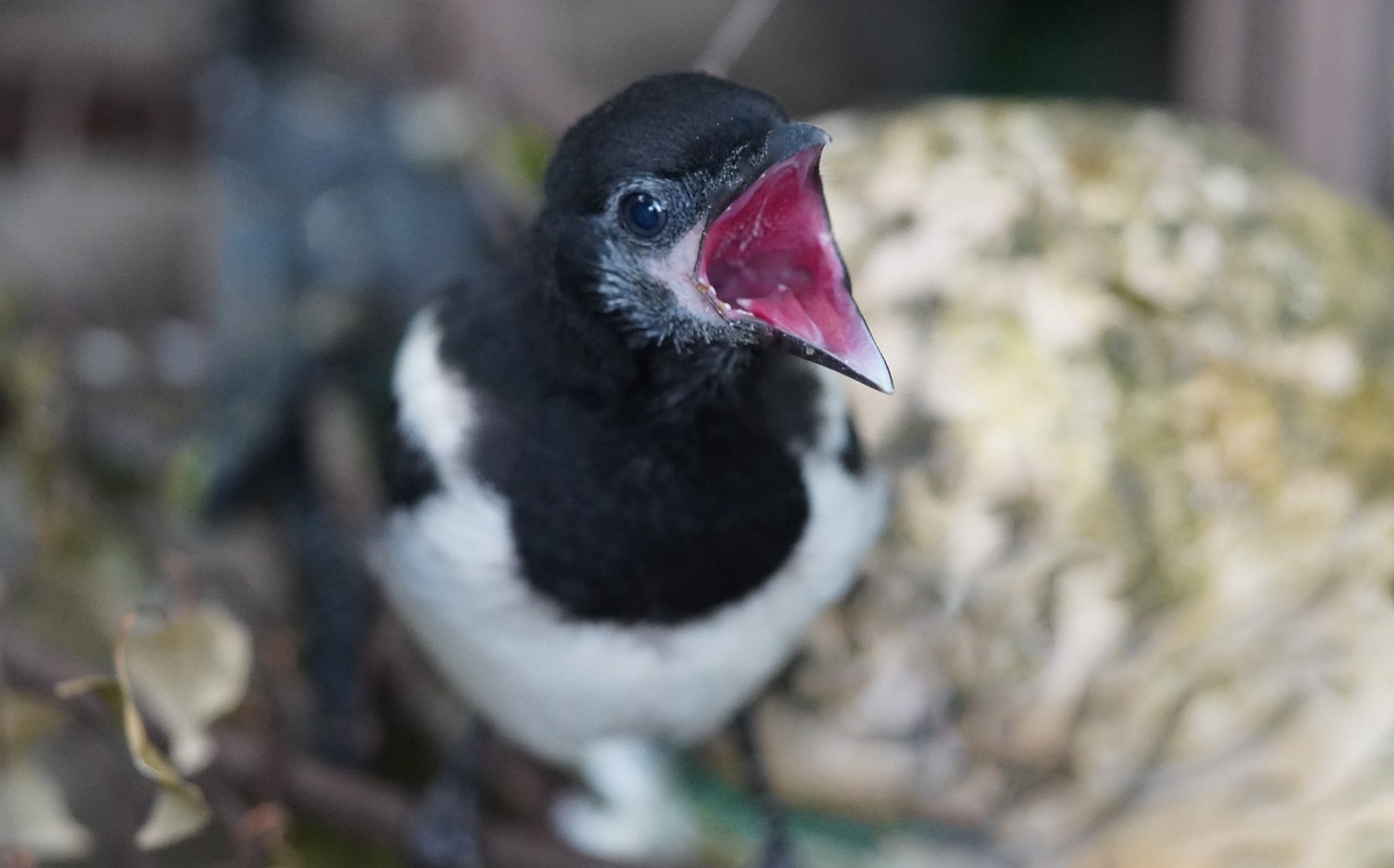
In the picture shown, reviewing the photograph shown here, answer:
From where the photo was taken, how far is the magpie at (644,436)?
55 cm

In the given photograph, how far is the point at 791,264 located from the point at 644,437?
0.12m

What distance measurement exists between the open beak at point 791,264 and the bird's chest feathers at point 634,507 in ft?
0.30

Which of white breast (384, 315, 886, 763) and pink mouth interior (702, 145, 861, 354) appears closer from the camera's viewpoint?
pink mouth interior (702, 145, 861, 354)

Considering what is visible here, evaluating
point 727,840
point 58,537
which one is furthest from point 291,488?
point 727,840

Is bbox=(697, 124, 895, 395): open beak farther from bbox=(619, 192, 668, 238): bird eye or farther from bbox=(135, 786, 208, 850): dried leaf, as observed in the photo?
bbox=(135, 786, 208, 850): dried leaf

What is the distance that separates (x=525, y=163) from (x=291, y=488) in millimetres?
313

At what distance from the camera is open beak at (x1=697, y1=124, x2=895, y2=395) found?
527 mm

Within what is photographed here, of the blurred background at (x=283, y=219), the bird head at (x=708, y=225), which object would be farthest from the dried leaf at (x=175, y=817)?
the bird head at (x=708, y=225)

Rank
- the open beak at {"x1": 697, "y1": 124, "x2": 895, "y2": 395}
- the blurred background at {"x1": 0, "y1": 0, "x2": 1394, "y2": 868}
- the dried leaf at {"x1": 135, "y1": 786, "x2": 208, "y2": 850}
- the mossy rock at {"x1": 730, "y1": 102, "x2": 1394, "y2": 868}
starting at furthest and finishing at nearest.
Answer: the blurred background at {"x1": 0, "y1": 0, "x2": 1394, "y2": 868} → the mossy rock at {"x1": 730, "y1": 102, "x2": 1394, "y2": 868} → the dried leaf at {"x1": 135, "y1": 786, "x2": 208, "y2": 850} → the open beak at {"x1": 697, "y1": 124, "x2": 895, "y2": 395}

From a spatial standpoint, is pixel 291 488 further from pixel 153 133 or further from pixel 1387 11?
pixel 1387 11

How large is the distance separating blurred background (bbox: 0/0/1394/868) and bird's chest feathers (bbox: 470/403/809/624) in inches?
8.1

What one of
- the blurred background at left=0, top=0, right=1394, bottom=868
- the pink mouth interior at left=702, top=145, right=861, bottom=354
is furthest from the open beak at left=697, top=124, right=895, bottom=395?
the blurred background at left=0, top=0, right=1394, bottom=868

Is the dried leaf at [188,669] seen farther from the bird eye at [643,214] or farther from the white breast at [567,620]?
the bird eye at [643,214]

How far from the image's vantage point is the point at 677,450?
64cm
